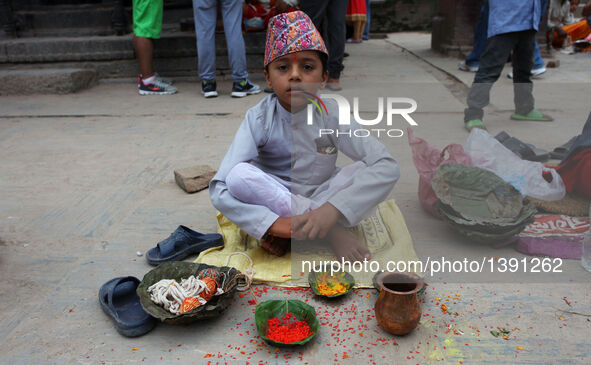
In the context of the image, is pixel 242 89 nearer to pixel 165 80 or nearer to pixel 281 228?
pixel 165 80

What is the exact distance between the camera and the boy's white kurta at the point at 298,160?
5.65ft

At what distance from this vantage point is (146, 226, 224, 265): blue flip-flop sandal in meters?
1.77

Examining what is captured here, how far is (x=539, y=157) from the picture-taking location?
8.79 feet

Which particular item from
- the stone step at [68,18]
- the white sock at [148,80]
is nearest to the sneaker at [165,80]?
the white sock at [148,80]

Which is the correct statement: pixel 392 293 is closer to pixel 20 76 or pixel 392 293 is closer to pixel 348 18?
pixel 20 76

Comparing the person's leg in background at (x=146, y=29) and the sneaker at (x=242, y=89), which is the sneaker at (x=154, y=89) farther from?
the sneaker at (x=242, y=89)

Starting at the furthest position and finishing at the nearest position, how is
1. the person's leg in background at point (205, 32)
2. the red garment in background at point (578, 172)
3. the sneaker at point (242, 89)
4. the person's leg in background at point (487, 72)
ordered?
the sneaker at point (242, 89)
the person's leg in background at point (205, 32)
the person's leg in background at point (487, 72)
the red garment in background at point (578, 172)

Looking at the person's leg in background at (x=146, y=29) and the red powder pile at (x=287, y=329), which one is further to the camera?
the person's leg in background at (x=146, y=29)

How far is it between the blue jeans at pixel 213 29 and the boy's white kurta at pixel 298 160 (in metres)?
2.64

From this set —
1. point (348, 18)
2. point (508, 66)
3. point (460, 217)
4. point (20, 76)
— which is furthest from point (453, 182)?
point (348, 18)

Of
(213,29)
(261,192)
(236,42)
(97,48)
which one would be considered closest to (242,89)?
(236,42)

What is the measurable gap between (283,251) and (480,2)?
17.9ft

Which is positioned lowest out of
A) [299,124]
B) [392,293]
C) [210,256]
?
[210,256]

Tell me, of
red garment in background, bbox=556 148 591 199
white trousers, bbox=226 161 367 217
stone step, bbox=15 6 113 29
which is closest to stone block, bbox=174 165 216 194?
white trousers, bbox=226 161 367 217
